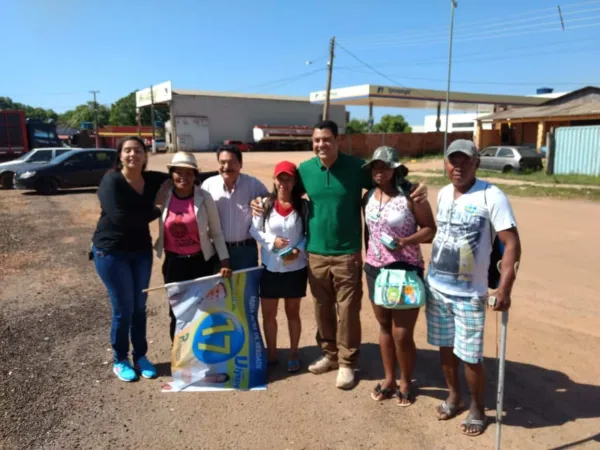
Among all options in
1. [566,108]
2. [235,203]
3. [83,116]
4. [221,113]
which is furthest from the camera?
[83,116]

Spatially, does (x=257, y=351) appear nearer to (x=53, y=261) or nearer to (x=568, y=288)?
(x=568, y=288)

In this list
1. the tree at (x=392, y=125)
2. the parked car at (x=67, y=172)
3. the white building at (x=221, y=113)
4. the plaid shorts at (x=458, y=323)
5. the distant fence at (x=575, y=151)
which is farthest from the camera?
the tree at (x=392, y=125)

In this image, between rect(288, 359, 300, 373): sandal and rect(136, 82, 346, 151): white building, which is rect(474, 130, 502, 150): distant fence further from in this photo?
rect(288, 359, 300, 373): sandal

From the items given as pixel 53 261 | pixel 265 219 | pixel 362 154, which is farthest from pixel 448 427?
pixel 362 154

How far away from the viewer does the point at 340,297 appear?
12.0 feet

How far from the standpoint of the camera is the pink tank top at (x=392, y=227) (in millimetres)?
3227

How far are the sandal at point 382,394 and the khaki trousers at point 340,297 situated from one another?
29 centimetres

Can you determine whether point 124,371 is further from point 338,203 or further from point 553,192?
point 553,192

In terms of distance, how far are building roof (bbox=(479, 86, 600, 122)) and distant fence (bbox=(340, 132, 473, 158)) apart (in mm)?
5779

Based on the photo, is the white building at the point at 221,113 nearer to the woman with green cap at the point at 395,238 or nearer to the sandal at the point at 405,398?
the woman with green cap at the point at 395,238

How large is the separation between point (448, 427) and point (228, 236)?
210cm

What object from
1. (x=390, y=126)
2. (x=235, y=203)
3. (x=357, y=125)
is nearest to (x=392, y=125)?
(x=390, y=126)

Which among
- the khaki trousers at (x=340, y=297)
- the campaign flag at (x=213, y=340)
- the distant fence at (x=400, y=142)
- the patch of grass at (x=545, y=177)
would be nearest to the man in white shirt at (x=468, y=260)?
the khaki trousers at (x=340, y=297)

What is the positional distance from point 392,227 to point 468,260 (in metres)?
0.55
